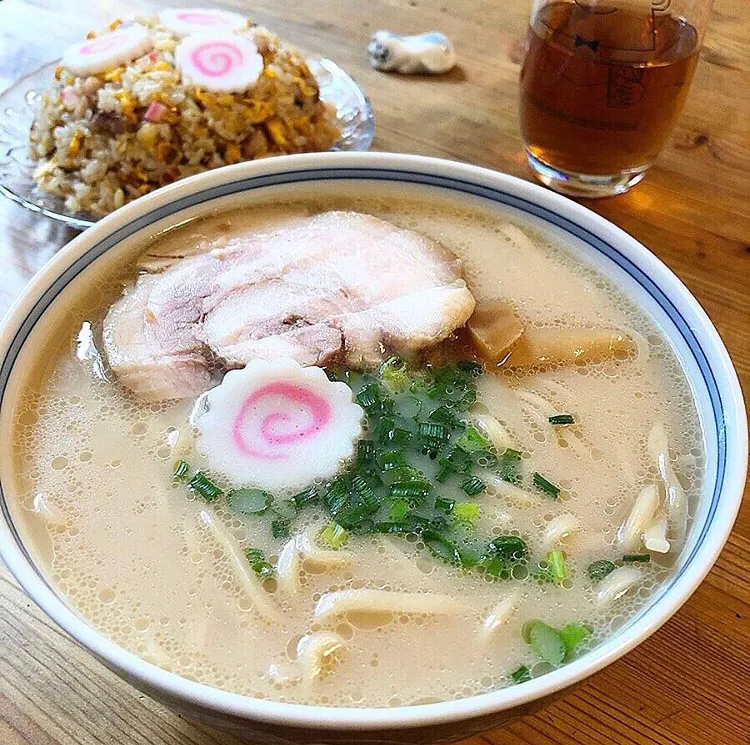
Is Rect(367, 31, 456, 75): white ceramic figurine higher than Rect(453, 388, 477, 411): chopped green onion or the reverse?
higher

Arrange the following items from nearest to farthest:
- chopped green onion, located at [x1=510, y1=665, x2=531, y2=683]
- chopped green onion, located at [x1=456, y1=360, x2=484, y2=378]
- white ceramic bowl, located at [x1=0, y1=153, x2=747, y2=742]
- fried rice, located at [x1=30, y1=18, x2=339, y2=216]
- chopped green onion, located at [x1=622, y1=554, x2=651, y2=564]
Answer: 1. white ceramic bowl, located at [x1=0, y1=153, x2=747, y2=742]
2. chopped green onion, located at [x1=510, y1=665, x2=531, y2=683]
3. chopped green onion, located at [x1=622, y1=554, x2=651, y2=564]
4. chopped green onion, located at [x1=456, y1=360, x2=484, y2=378]
5. fried rice, located at [x1=30, y1=18, x2=339, y2=216]

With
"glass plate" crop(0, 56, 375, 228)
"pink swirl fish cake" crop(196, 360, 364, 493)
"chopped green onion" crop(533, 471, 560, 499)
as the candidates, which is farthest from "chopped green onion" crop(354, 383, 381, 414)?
"glass plate" crop(0, 56, 375, 228)

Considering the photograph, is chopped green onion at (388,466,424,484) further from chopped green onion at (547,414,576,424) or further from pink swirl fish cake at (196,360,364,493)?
chopped green onion at (547,414,576,424)

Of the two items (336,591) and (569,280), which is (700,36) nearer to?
(569,280)

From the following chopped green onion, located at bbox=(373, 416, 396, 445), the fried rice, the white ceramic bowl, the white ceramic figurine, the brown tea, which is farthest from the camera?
the white ceramic figurine

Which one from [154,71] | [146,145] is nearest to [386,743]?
[146,145]
